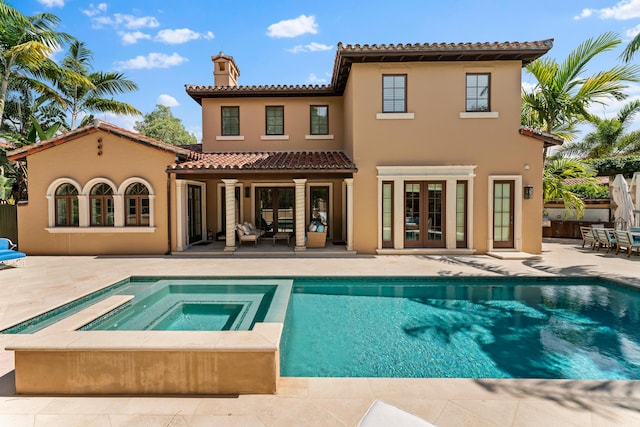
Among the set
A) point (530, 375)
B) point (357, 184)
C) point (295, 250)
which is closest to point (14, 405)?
point (530, 375)

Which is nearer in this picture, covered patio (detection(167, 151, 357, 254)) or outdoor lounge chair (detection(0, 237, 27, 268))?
outdoor lounge chair (detection(0, 237, 27, 268))

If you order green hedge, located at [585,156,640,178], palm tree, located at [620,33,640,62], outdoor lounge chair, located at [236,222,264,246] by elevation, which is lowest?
outdoor lounge chair, located at [236,222,264,246]

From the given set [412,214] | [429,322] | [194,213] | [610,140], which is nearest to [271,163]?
[194,213]

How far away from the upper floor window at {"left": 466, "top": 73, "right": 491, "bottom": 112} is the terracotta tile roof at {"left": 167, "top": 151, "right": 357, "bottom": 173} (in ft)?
17.7

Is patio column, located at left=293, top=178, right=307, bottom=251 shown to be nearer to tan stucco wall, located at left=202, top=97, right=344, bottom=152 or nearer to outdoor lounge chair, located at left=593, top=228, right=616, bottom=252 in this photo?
tan stucco wall, located at left=202, top=97, right=344, bottom=152

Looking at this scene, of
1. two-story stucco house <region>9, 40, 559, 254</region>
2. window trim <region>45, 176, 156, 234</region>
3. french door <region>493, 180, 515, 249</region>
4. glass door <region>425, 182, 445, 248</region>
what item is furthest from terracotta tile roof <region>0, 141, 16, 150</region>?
french door <region>493, 180, 515, 249</region>

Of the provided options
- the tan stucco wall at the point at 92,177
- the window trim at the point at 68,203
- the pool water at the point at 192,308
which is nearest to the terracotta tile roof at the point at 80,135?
the tan stucco wall at the point at 92,177

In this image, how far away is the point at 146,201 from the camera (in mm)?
13766

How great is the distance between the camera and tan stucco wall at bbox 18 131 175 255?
13.5 meters

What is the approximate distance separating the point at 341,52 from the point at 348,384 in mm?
11514

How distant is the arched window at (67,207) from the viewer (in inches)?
540

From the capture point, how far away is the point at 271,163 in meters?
13.8

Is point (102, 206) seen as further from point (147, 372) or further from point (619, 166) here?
point (619, 166)

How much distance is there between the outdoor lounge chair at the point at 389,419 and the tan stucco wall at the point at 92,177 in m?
12.9
